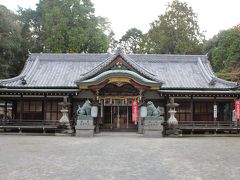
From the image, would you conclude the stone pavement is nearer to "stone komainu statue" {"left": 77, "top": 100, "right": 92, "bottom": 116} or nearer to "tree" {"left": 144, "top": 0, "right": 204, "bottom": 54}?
"stone komainu statue" {"left": 77, "top": 100, "right": 92, "bottom": 116}

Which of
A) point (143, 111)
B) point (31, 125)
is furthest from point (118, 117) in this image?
point (31, 125)

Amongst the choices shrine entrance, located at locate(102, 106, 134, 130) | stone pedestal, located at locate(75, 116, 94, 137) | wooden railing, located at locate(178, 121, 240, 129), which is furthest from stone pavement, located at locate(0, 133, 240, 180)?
shrine entrance, located at locate(102, 106, 134, 130)

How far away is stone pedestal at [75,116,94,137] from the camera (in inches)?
901

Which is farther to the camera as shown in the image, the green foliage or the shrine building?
the green foliage

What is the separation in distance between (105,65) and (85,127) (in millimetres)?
5128

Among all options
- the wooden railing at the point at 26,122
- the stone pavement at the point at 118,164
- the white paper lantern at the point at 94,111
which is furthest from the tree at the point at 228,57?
the stone pavement at the point at 118,164

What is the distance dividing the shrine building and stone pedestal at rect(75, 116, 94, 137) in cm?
238

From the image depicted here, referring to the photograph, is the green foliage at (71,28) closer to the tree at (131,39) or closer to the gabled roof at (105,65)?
the gabled roof at (105,65)

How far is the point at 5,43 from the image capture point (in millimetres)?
36125

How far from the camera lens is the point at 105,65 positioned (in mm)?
25672

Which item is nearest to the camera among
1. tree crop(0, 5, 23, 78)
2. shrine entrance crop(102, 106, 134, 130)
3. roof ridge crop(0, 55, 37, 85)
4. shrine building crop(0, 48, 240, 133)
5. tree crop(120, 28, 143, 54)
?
shrine building crop(0, 48, 240, 133)

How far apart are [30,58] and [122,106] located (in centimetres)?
979

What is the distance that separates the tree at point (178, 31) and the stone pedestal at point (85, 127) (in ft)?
80.9

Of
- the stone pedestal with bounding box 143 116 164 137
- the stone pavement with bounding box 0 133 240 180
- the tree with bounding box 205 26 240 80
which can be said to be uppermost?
the tree with bounding box 205 26 240 80
